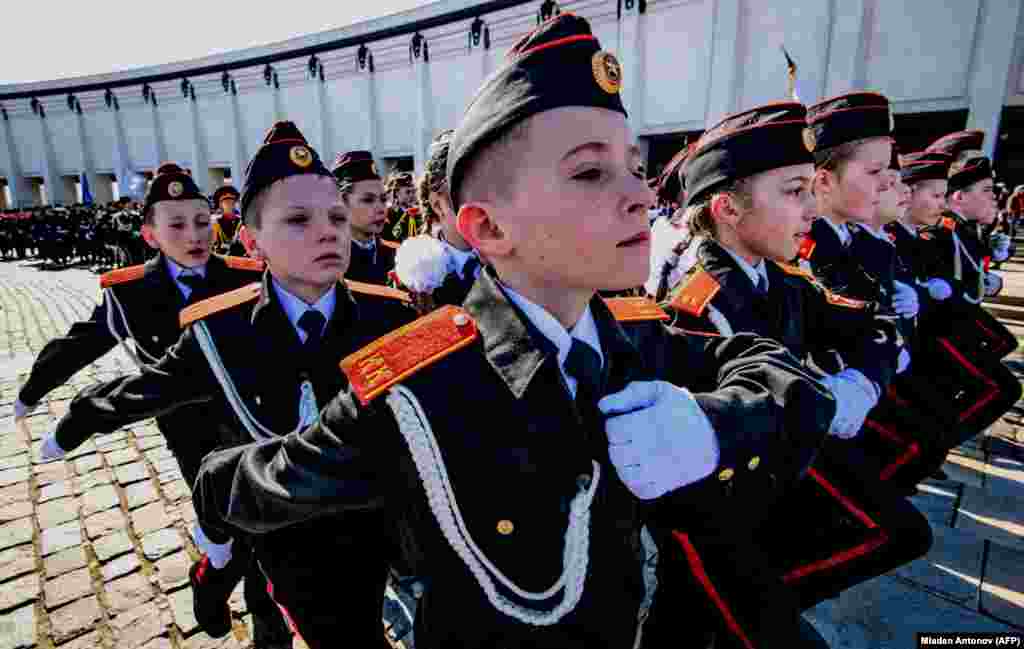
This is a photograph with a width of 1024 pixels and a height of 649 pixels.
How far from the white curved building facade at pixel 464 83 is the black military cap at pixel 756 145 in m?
17.5

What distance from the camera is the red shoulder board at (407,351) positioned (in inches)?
43.3

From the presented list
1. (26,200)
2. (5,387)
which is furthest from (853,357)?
(26,200)

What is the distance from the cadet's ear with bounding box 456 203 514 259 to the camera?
115cm

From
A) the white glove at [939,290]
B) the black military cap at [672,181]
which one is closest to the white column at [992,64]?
the white glove at [939,290]

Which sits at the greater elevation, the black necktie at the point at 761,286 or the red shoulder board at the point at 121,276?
the black necktie at the point at 761,286

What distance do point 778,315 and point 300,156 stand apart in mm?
2099

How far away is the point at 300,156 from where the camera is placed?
7.35 feet

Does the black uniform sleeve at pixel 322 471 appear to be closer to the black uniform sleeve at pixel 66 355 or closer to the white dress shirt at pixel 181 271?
the black uniform sleeve at pixel 66 355

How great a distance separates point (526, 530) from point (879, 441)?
2977 millimetres

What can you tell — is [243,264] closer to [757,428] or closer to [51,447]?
[51,447]

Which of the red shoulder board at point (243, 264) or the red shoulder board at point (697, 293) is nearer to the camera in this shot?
the red shoulder board at point (697, 293)

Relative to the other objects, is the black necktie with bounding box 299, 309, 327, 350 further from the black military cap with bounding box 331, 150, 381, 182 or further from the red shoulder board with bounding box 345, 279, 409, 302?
the black military cap with bounding box 331, 150, 381, 182

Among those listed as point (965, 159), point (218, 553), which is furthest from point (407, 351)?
point (965, 159)

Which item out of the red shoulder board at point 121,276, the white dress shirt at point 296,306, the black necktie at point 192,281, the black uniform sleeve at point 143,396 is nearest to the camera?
the black uniform sleeve at point 143,396
